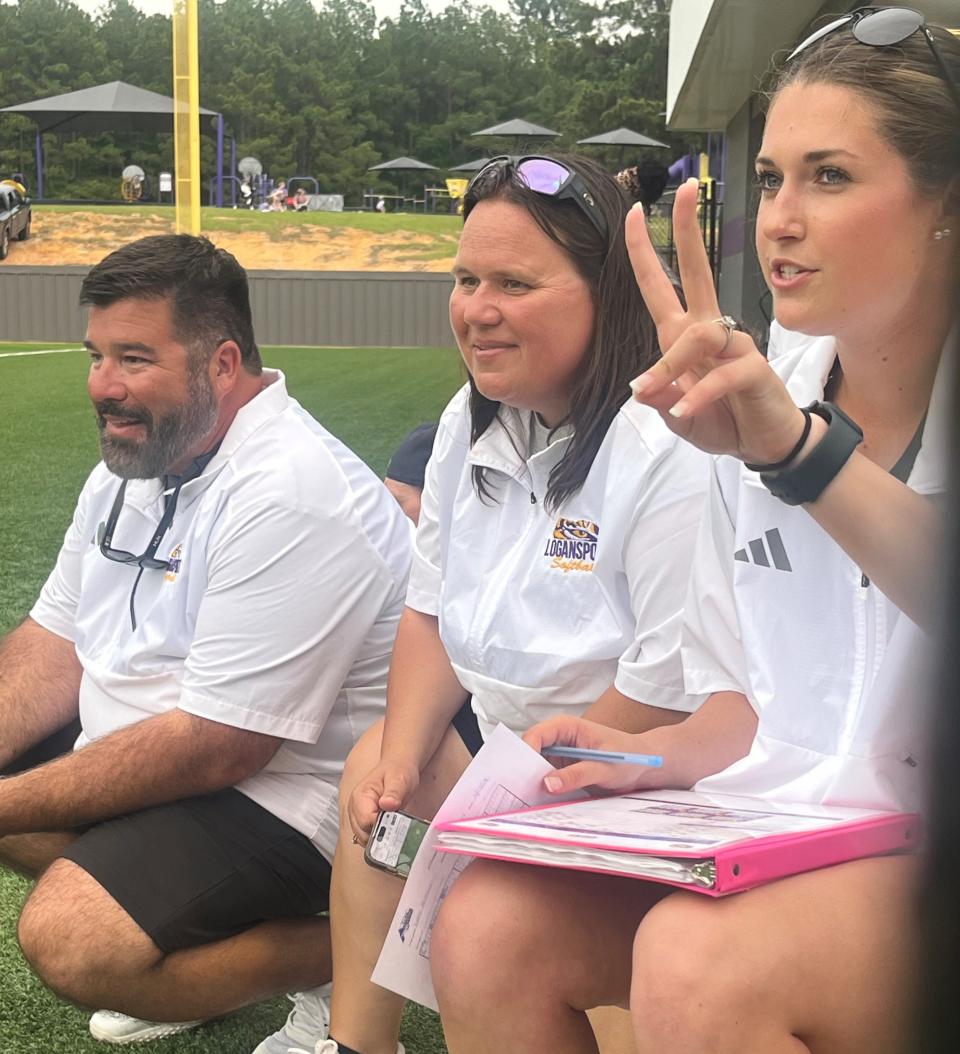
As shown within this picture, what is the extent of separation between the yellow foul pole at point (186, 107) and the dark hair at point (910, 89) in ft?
24.7

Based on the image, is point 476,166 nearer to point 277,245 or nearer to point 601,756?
point 601,756

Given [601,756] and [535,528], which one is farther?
[535,528]

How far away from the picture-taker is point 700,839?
50.6 inches

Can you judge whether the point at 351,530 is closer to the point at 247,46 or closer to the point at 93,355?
the point at 93,355

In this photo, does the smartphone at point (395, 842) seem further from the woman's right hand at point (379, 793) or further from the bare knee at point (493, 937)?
the bare knee at point (493, 937)

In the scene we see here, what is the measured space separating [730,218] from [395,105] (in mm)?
30448

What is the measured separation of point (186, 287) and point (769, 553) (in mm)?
1587

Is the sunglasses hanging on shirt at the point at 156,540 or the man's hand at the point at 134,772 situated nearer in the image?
the man's hand at the point at 134,772

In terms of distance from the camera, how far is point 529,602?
199 centimetres

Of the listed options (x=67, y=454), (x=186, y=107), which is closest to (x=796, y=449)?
(x=186, y=107)

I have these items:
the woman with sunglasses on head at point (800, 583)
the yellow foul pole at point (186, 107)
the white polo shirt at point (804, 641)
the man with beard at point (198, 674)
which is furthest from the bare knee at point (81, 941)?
the yellow foul pole at point (186, 107)

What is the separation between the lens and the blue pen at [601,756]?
1.66m

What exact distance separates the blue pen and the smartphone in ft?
1.10

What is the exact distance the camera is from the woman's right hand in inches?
79.6
